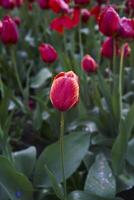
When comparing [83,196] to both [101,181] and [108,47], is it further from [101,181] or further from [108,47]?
[108,47]

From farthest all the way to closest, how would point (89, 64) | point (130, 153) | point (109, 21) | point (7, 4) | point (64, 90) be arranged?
point (7, 4), point (89, 64), point (130, 153), point (109, 21), point (64, 90)

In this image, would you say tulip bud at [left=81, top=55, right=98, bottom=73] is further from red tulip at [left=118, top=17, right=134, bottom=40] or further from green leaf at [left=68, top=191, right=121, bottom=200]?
green leaf at [left=68, top=191, right=121, bottom=200]

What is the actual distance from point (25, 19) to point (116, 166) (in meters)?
1.41

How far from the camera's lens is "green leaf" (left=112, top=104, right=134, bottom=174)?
1.20 m

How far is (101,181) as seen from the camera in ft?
3.87

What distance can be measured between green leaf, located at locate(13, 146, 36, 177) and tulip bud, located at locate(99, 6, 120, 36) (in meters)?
0.42

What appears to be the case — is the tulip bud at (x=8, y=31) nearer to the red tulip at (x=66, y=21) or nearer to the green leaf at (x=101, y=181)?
the red tulip at (x=66, y=21)

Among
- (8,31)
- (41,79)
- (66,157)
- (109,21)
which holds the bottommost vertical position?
(41,79)

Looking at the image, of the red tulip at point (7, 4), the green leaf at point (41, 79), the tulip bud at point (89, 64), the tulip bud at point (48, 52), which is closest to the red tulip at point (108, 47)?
the tulip bud at point (89, 64)

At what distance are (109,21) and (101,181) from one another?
0.41m

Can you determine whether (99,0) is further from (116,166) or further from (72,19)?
(116,166)

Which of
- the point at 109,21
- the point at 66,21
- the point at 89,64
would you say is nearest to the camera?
the point at 109,21

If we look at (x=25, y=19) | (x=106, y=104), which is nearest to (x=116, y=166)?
(x=106, y=104)

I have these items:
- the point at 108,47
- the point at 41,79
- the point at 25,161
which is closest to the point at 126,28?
the point at 108,47
